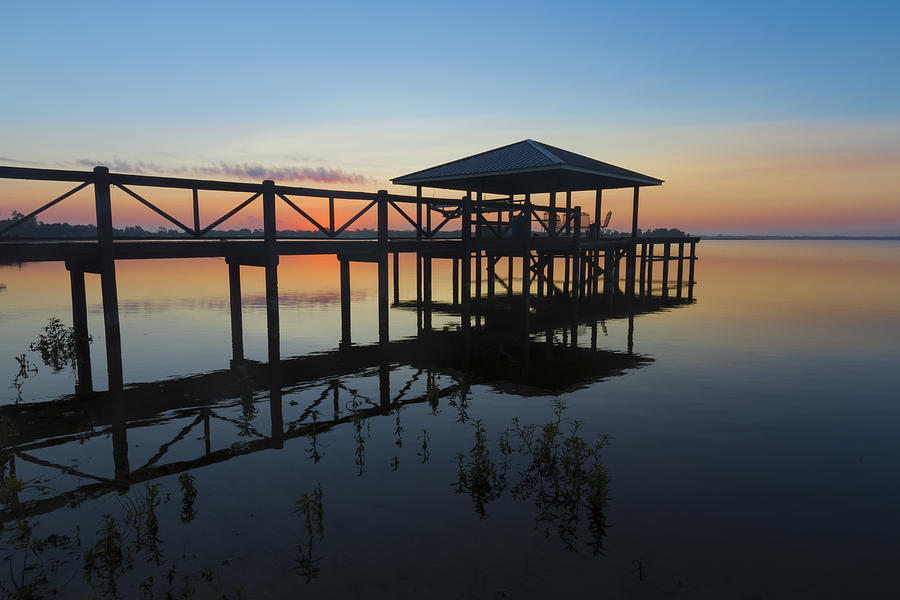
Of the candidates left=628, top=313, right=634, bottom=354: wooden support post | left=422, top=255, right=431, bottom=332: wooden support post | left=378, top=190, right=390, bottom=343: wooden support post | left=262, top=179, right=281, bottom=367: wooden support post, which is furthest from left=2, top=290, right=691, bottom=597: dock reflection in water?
left=422, top=255, right=431, bottom=332: wooden support post

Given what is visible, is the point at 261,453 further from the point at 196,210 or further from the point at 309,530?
the point at 196,210

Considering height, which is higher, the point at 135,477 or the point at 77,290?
the point at 77,290

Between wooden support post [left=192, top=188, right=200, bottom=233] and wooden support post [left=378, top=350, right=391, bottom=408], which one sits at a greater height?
wooden support post [left=192, top=188, right=200, bottom=233]

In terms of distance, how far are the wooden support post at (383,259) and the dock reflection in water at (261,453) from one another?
1950 millimetres

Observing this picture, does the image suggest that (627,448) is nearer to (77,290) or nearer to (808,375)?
(808,375)

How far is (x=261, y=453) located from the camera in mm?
8656

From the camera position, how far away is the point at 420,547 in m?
6.03

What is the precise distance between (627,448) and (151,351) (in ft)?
47.2

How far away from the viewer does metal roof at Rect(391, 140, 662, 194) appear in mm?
21656

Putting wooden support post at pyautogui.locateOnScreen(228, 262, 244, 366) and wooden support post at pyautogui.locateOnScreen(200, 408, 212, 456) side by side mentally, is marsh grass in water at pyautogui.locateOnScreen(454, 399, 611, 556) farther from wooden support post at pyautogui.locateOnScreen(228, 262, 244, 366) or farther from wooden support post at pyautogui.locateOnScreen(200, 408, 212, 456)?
wooden support post at pyautogui.locateOnScreen(228, 262, 244, 366)

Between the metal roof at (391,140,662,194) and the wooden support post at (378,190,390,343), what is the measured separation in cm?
710

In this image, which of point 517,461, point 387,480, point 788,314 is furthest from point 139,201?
point 788,314

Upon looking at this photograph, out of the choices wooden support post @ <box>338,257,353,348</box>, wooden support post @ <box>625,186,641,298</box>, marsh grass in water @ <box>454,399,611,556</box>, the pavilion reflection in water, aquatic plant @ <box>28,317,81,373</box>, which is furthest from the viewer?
wooden support post @ <box>625,186,641,298</box>

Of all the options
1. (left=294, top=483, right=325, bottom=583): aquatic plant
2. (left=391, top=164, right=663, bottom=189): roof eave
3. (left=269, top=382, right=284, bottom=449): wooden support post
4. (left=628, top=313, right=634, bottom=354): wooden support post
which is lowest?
(left=628, top=313, right=634, bottom=354): wooden support post
